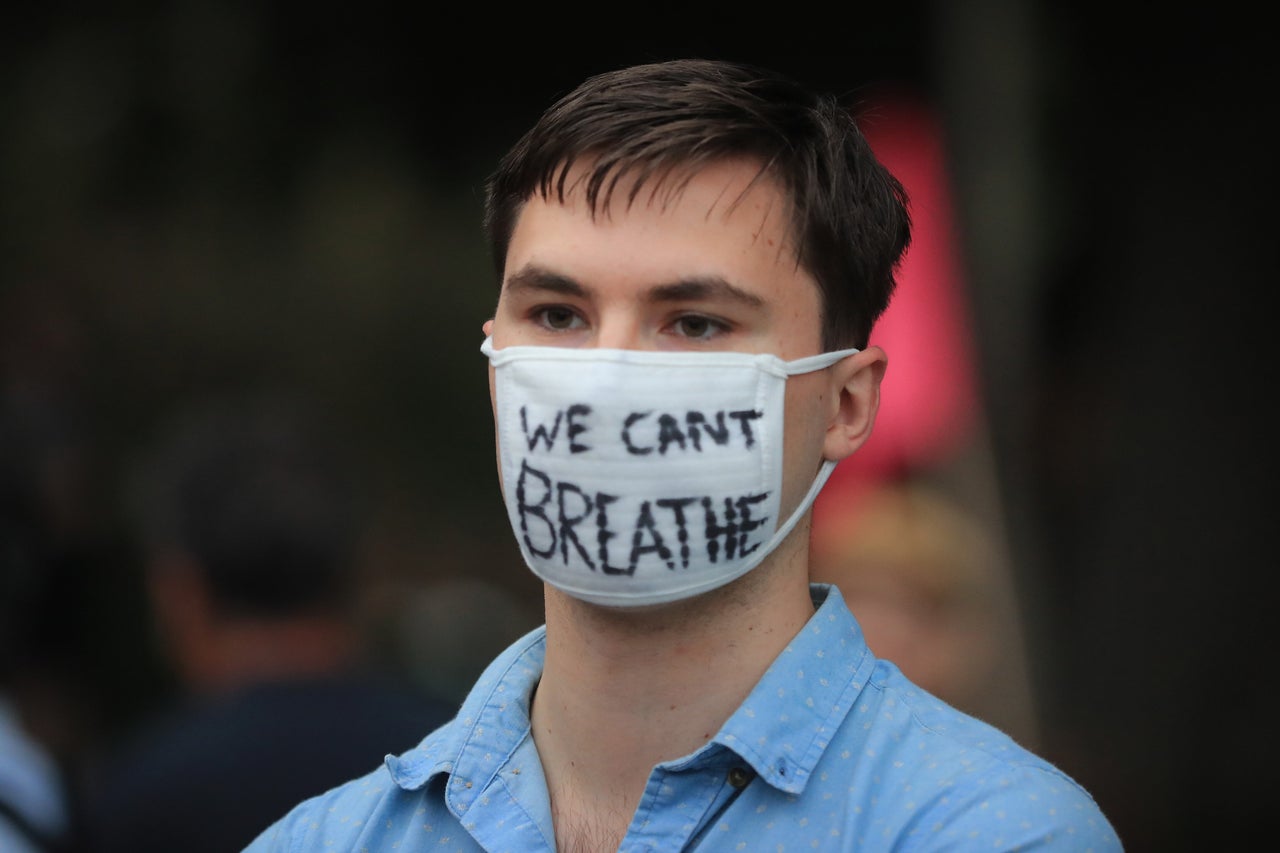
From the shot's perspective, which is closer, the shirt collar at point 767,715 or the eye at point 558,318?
the shirt collar at point 767,715

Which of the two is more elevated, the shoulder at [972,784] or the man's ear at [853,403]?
the man's ear at [853,403]

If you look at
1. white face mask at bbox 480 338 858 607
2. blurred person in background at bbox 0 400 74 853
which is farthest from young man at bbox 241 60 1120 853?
blurred person in background at bbox 0 400 74 853

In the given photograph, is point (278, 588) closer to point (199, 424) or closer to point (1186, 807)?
point (199, 424)

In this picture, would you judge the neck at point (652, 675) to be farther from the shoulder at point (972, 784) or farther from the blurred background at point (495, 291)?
the blurred background at point (495, 291)

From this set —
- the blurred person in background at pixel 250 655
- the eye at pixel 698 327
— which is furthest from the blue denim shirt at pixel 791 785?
the blurred person in background at pixel 250 655

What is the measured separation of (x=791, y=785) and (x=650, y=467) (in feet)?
1.71

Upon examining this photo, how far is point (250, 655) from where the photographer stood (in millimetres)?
3277

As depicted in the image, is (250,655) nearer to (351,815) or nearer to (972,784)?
(351,815)

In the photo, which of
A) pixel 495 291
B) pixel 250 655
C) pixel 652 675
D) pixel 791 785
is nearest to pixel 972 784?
pixel 791 785

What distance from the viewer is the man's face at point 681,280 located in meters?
2.25

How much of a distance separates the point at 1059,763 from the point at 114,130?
4.98 m

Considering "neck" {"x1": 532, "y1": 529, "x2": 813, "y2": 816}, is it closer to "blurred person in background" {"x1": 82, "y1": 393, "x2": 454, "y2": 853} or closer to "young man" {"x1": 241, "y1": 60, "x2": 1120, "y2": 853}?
"young man" {"x1": 241, "y1": 60, "x2": 1120, "y2": 853}

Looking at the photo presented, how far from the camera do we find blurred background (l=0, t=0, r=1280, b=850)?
5605 mm

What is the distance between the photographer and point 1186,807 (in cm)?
578
